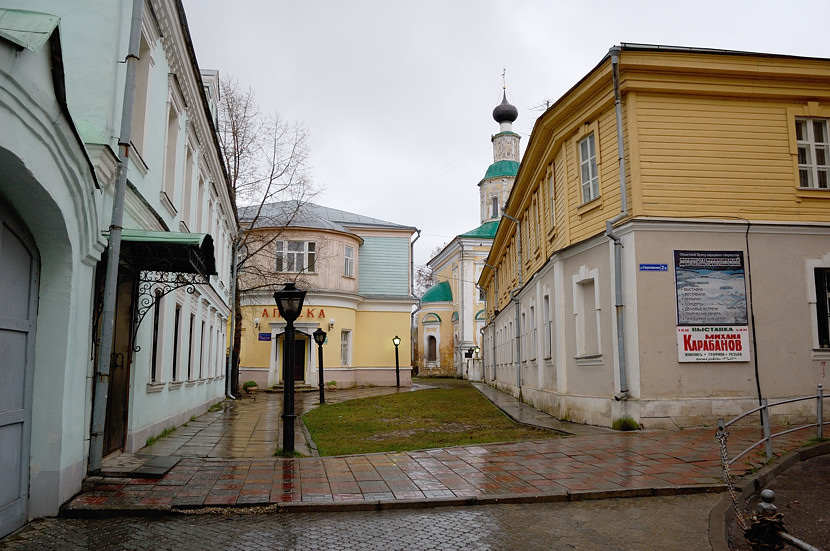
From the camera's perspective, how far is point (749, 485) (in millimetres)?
7500

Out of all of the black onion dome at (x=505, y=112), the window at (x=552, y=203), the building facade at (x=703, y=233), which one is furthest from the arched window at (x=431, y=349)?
the building facade at (x=703, y=233)

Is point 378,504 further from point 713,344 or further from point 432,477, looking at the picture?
point 713,344

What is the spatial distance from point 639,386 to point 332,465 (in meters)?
6.19

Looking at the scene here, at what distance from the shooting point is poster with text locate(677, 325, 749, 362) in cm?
1234

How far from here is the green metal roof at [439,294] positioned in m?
59.1

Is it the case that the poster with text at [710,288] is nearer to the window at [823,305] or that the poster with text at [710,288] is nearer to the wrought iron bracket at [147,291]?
the window at [823,305]

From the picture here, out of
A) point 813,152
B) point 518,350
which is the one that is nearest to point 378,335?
point 518,350

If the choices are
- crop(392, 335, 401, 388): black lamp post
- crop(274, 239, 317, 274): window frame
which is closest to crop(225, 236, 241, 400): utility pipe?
crop(274, 239, 317, 274): window frame

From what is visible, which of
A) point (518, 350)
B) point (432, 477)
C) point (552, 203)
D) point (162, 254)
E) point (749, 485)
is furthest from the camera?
point (518, 350)

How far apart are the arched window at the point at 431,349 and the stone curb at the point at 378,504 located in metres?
51.5

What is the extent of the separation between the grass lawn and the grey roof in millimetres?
12723

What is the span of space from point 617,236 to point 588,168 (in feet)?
7.70

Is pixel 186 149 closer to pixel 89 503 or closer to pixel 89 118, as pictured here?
pixel 89 118

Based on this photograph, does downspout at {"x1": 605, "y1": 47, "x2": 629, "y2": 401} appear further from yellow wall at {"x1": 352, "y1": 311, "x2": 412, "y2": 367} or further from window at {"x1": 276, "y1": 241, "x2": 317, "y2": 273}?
yellow wall at {"x1": 352, "y1": 311, "x2": 412, "y2": 367}
